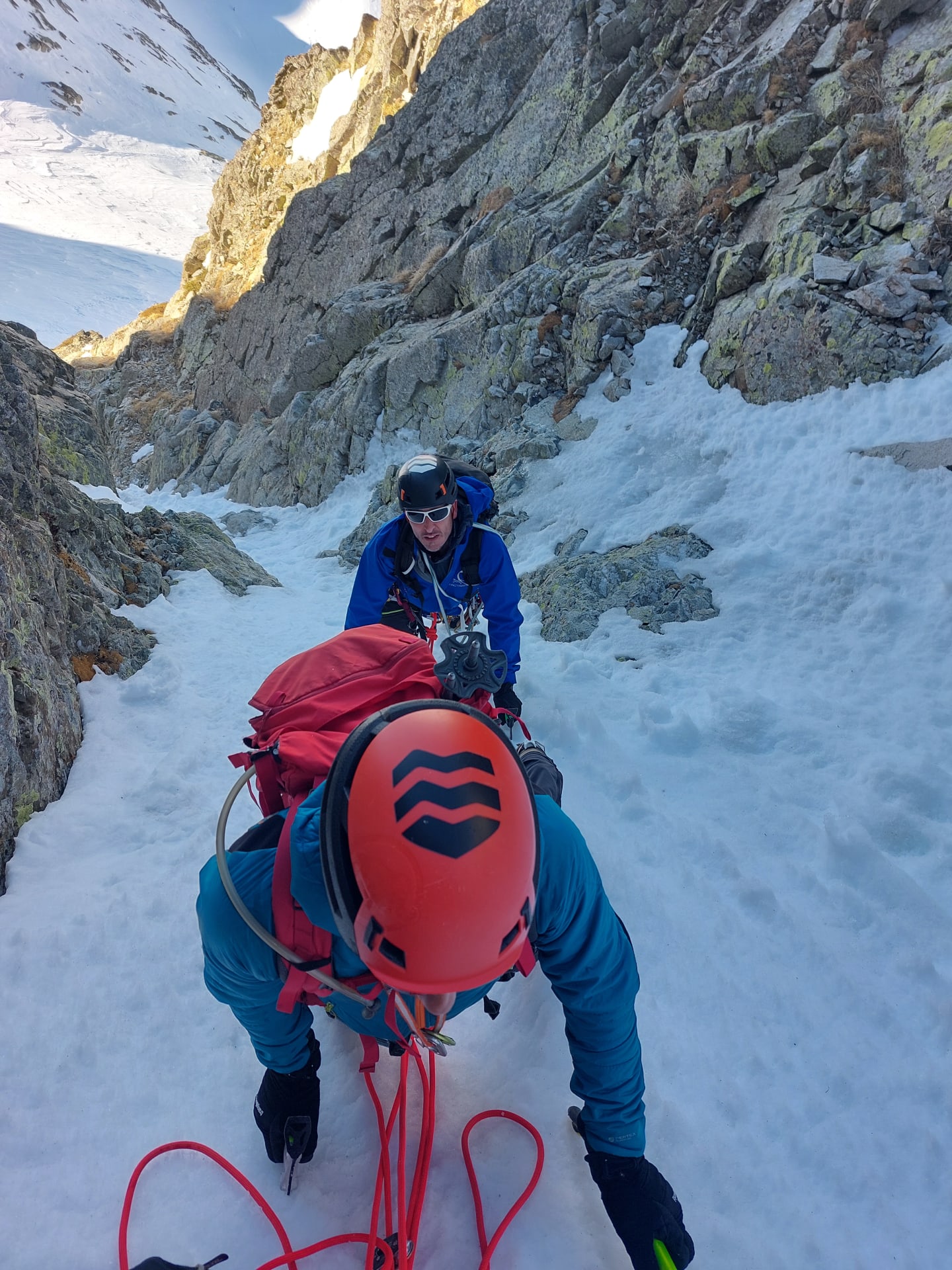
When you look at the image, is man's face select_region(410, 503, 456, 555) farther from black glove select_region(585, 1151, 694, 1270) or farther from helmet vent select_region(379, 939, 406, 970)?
black glove select_region(585, 1151, 694, 1270)

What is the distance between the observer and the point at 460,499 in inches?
163

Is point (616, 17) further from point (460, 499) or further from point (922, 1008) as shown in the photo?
point (922, 1008)

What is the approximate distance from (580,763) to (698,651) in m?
1.76

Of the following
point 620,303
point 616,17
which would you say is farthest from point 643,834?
point 616,17

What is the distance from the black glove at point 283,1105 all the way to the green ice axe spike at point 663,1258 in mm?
1167

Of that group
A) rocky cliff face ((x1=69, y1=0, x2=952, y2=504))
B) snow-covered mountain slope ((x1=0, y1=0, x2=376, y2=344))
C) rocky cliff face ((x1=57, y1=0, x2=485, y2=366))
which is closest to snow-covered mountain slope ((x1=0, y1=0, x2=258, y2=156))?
snow-covered mountain slope ((x1=0, y1=0, x2=376, y2=344))

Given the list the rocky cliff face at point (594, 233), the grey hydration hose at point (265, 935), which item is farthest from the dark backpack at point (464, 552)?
the rocky cliff face at point (594, 233)

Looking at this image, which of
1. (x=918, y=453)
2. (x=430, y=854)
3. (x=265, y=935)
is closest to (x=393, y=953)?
(x=430, y=854)

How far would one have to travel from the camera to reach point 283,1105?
7.10 feet

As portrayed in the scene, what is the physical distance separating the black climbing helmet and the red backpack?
5.75 ft

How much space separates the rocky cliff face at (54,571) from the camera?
351cm

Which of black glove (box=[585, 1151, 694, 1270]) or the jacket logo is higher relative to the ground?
the jacket logo

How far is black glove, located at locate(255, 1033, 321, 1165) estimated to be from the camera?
2.15 meters

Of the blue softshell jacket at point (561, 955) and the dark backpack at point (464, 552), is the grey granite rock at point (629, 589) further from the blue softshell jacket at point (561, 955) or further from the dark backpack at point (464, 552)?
the blue softshell jacket at point (561, 955)
